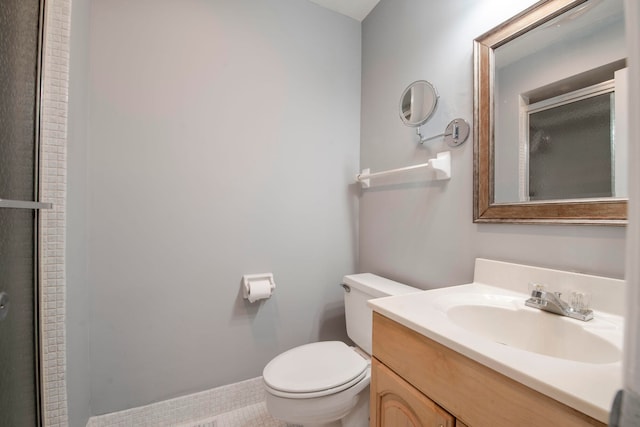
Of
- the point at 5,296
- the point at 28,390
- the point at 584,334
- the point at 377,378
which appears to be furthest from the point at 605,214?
the point at 28,390

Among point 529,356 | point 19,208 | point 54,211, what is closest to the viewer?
point 529,356

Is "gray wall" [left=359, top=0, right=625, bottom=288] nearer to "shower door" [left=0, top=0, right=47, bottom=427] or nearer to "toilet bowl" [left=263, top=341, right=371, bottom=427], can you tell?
"toilet bowl" [left=263, top=341, right=371, bottom=427]

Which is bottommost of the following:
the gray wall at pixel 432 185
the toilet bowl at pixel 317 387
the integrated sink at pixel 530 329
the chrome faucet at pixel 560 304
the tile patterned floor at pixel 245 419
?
the tile patterned floor at pixel 245 419

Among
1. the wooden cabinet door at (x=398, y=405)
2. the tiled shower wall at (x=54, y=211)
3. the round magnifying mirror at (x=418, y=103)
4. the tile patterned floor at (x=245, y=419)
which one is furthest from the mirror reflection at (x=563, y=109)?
the tiled shower wall at (x=54, y=211)

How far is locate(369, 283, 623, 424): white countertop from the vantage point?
1.24 ft

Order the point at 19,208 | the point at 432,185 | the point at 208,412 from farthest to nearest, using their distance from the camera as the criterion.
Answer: the point at 208,412 < the point at 432,185 < the point at 19,208

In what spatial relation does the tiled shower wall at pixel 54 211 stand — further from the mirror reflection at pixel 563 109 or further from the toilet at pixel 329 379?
the mirror reflection at pixel 563 109

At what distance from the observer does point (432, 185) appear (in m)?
1.19

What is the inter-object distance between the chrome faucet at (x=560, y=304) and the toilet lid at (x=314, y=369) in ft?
2.24

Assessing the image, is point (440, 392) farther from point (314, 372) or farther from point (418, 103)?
point (418, 103)

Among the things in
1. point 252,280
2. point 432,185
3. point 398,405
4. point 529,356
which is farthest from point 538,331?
point 252,280

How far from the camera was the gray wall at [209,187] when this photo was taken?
3.78ft

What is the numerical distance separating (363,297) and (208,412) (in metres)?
1.00

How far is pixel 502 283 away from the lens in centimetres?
89
